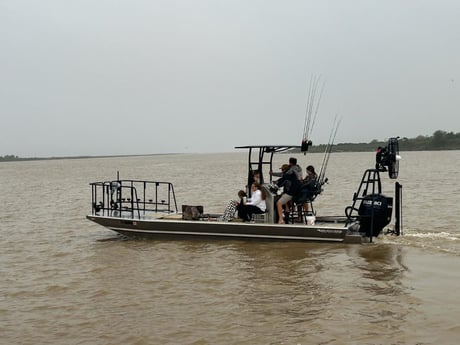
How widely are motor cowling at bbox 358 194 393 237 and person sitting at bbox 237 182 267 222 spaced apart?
2.34 meters

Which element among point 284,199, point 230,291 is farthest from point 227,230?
point 230,291

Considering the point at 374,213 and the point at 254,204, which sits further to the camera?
the point at 254,204

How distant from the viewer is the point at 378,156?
12.5m

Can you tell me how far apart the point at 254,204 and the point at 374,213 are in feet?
9.36

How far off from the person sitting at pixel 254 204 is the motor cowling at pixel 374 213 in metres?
2.34

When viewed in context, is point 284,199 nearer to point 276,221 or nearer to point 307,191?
point 307,191

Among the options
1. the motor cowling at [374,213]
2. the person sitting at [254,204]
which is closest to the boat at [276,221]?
the motor cowling at [374,213]

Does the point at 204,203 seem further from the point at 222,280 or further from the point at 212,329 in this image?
the point at 212,329

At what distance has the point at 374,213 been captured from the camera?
1206 centimetres

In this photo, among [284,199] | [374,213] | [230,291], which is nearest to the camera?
[230,291]

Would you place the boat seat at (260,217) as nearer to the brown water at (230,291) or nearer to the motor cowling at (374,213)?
the brown water at (230,291)

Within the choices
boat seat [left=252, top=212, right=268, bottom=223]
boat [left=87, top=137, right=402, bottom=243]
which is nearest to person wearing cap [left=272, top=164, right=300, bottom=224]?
boat [left=87, top=137, right=402, bottom=243]

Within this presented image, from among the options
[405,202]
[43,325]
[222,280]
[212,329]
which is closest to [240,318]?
[212,329]

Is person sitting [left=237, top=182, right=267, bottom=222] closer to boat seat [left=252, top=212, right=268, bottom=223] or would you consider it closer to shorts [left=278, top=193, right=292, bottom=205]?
boat seat [left=252, top=212, right=268, bottom=223]
